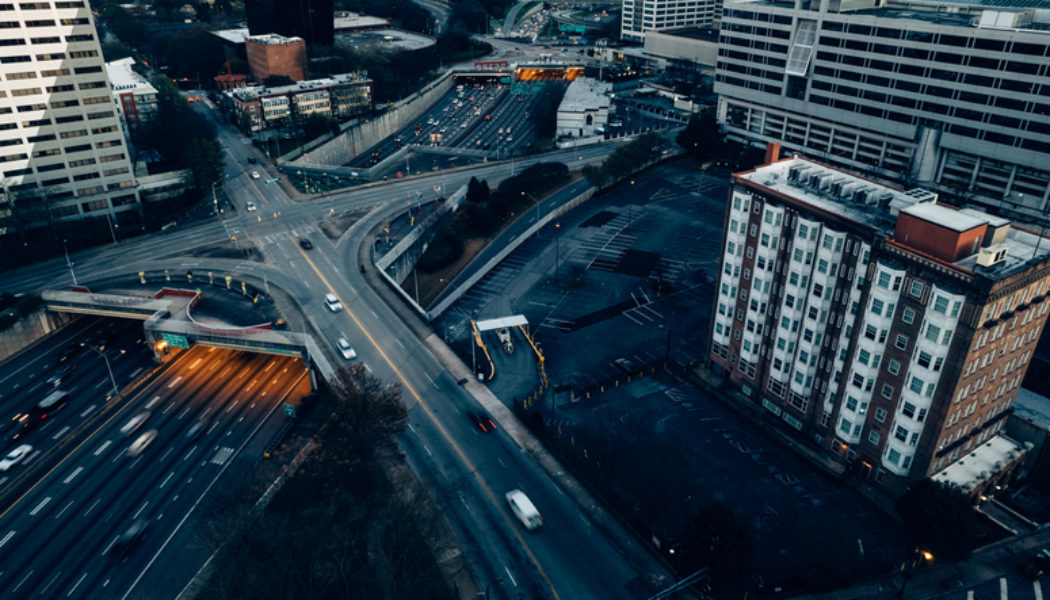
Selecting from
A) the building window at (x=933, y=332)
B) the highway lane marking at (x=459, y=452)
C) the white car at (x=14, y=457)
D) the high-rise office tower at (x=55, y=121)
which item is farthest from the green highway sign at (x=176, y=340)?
the building window at (x=933, y=332)

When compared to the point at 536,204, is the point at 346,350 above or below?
below

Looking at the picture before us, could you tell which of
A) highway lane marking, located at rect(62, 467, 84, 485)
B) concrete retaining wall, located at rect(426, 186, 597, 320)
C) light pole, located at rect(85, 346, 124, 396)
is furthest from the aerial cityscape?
highway lane marking, located at rect(62, 467, 84, 485)

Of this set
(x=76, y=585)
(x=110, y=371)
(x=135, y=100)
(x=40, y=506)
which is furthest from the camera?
(x=135, y=100)

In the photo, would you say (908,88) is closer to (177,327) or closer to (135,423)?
(177,327)

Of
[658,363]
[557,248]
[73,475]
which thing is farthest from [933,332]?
[73,475]

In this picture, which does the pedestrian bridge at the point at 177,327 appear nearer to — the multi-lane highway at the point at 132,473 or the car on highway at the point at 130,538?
the multi-lane highway at the point at 132,473

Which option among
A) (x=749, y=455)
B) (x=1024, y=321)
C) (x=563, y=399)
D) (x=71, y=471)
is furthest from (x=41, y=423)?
(x=1024, y=321)
